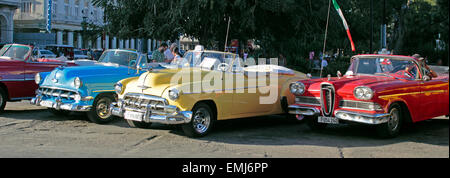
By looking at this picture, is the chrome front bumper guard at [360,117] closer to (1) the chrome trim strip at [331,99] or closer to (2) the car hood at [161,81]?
(1) the chrome trim strip at [331,99]

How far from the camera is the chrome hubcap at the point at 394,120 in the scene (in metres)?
9.02

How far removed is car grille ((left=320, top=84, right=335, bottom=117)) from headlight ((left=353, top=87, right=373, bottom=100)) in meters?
0.48

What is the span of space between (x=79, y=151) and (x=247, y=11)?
1151 centimetres

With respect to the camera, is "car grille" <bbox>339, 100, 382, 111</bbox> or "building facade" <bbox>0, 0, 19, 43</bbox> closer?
"car grille" <bbox>339, 100, 382, 111</bbox>

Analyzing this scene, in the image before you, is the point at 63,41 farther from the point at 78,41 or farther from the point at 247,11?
the point at 247,11

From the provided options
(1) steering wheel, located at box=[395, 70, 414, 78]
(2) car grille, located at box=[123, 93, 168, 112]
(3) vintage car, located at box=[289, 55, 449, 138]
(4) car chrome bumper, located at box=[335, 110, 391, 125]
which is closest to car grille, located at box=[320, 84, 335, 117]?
(3) vintage car, located at box=[289, 55, 449, 138]

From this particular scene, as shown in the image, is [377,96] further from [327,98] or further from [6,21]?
[6,21]

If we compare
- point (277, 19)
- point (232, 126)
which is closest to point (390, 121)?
point (232, 126)

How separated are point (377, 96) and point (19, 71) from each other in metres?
8.39

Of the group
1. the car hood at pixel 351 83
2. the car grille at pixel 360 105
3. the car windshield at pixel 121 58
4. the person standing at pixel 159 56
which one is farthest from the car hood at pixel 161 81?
the person standing at pixel 159 56

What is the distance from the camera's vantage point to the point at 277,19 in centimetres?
1955

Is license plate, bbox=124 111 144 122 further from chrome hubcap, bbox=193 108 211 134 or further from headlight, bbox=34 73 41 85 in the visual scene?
headlight, bbox=34 73 41 85

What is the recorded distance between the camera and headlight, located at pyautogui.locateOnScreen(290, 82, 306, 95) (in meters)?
9.66

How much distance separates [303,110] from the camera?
9539mm
